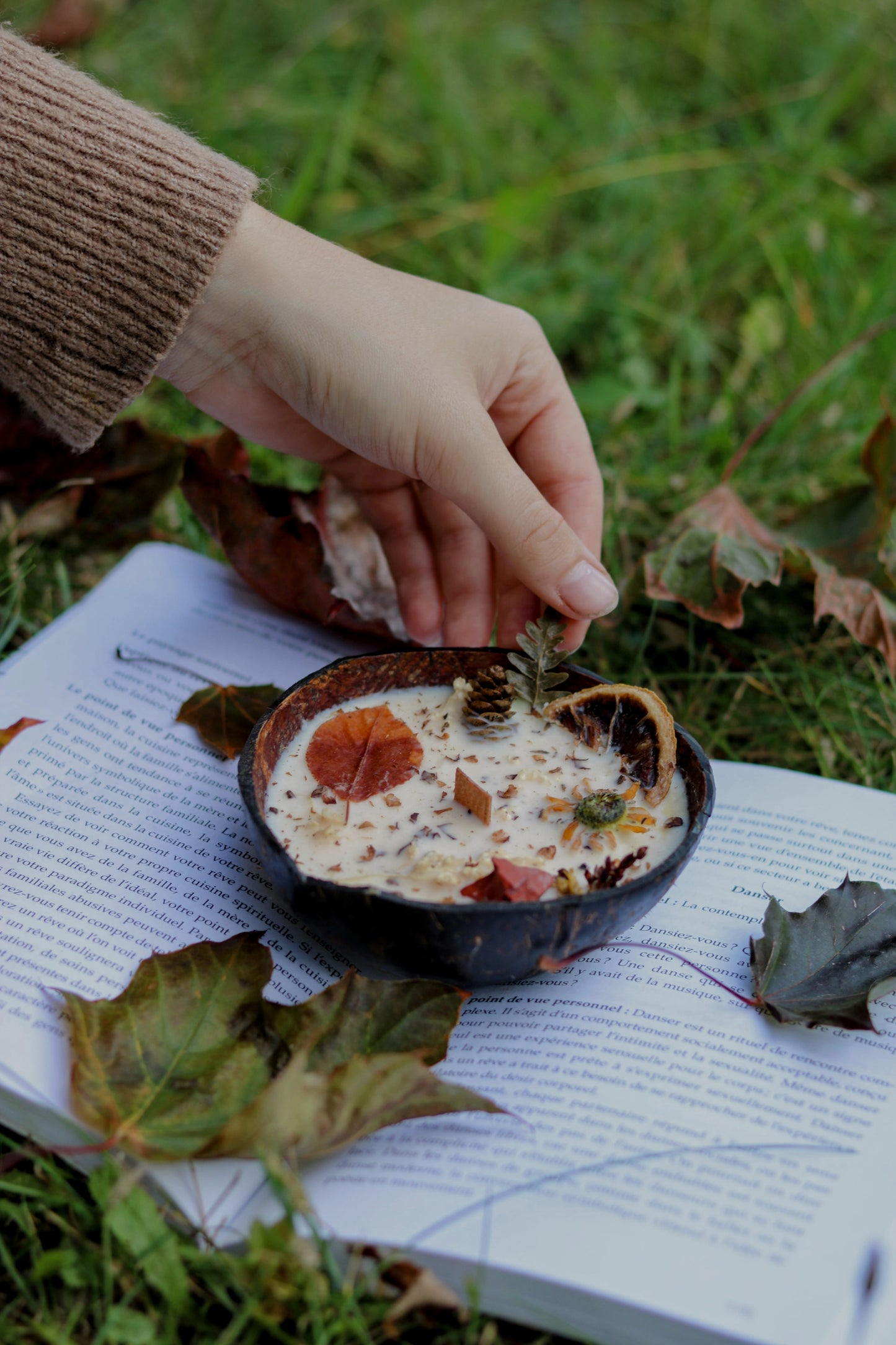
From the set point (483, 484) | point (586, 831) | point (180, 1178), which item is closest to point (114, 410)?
point (483, 484)

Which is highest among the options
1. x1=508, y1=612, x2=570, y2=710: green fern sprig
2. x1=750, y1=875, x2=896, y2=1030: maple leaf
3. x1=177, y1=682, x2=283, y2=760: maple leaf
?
x1=508, y1=612, x2=570, y2=710: green fern sprig

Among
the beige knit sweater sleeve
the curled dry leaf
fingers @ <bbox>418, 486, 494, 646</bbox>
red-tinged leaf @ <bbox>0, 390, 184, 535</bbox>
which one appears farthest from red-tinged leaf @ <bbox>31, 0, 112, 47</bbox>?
the curled dry leaf

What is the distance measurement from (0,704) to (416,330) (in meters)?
0.86

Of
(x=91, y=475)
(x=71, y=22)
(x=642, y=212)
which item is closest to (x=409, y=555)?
(x=91, y=475)

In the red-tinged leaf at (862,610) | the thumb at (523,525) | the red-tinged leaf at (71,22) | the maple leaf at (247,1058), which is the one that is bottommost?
the red-tinged leaf at (862,610)

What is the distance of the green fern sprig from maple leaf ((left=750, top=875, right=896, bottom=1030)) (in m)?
0.42

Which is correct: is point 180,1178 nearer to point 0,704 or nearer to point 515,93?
point 0,704

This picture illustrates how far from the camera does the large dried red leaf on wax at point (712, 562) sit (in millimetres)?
1942

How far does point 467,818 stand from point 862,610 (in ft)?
3.03

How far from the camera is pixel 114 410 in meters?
1.81

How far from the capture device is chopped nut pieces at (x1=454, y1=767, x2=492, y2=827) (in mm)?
1433

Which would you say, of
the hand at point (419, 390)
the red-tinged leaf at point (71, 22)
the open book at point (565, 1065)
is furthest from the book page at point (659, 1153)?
the red-tinged leaf at point (71, 22)

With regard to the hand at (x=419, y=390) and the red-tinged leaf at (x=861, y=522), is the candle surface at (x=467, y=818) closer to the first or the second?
→ the hand at (x=419, y=390)

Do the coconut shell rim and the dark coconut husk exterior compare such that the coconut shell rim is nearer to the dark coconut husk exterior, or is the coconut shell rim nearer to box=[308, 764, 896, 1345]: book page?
the dark coconut husk exterior
